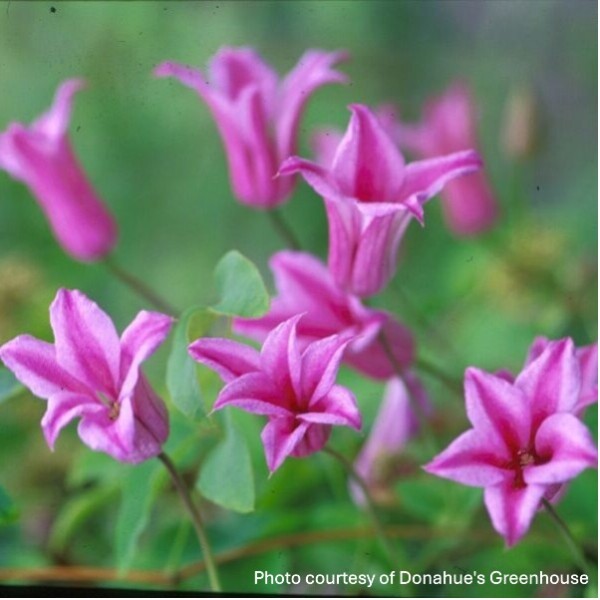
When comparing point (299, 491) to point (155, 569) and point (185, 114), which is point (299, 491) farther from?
point (185, 114)

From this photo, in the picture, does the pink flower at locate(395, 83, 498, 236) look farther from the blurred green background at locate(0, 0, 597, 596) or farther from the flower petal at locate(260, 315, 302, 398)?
the flower petal at locate(260, 315, 302, 398)

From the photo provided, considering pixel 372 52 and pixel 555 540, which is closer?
pixel 555 540

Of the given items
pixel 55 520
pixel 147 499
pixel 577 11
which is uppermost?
pixel 577 11

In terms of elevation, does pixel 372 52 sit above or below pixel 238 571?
above

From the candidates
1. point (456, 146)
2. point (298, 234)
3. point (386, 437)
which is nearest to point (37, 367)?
point (386, 437)

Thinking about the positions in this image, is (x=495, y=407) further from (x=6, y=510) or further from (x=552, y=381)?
(x=6, y=510)

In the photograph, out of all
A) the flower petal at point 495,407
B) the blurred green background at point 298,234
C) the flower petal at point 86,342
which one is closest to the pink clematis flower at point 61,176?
the blurred green background at point 298,234

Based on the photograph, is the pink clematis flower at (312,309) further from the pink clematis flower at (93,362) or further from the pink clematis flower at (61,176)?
the pink clematis flower at (61,176)

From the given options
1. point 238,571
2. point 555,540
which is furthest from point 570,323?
point 238,571
